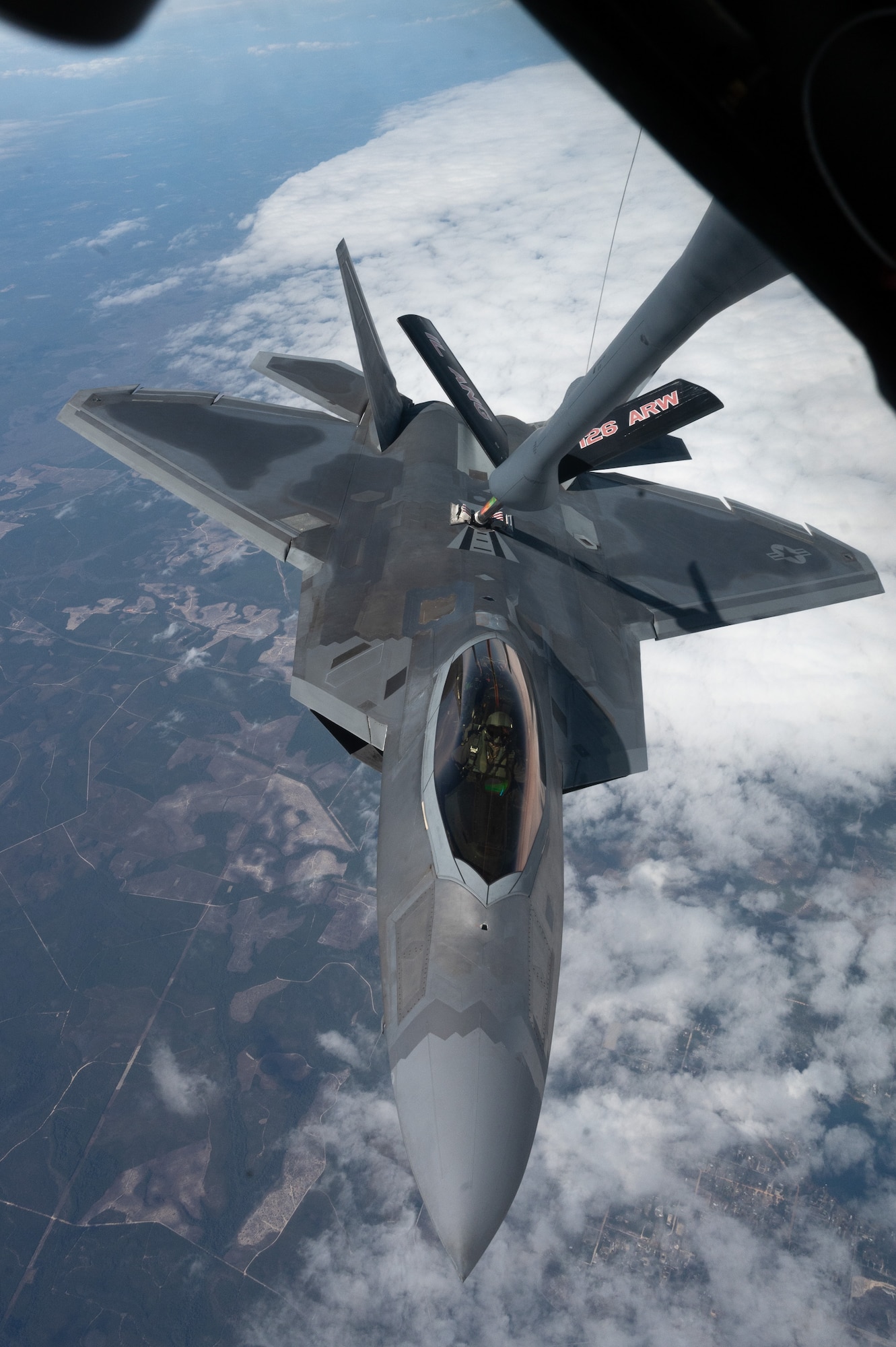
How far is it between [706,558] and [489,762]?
34.3 feet

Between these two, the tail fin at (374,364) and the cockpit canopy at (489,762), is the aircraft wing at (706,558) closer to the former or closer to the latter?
the tail fin at (374,364)

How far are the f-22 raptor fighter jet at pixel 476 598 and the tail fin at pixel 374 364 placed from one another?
3.2 inches

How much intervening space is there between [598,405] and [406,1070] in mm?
8015

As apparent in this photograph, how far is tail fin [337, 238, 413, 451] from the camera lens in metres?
15.3

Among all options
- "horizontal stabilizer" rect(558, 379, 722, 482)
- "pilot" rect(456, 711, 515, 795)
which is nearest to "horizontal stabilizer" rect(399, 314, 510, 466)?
"horizontal stabilizer" rect(558, 379, 722, 482)

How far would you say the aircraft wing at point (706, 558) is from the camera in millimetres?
14211

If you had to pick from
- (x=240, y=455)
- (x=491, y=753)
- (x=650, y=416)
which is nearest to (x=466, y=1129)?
(x=491, y=753)

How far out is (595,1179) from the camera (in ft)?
113

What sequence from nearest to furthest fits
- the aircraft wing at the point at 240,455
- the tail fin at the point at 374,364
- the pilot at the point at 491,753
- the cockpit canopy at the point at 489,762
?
the cockpit canopy at the point at 489,762 → the pilot at the point at 491,753 → the aircraft wing at the point at 240,455 → the tail fin at the point at 374,364

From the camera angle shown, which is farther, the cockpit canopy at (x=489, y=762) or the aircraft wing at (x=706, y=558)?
the aircraft wing at (x=706, y=558)

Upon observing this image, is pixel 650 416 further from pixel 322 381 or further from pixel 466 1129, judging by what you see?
pixel 322 381

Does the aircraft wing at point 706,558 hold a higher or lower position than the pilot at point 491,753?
lower

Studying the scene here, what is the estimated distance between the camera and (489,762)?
7.86m

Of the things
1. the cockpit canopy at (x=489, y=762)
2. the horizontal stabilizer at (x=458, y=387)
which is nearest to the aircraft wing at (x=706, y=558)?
the horizontal stabilizer at (x=458, y=387)
